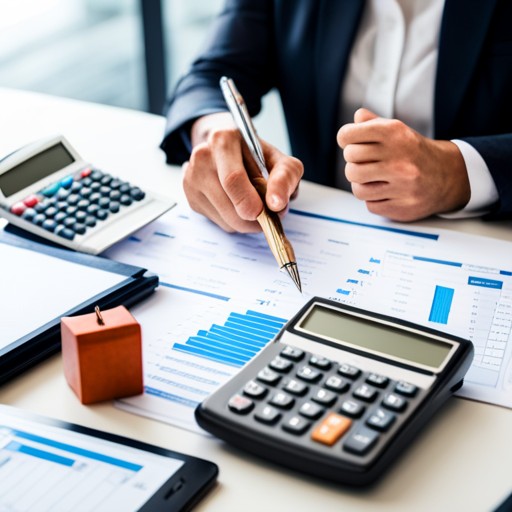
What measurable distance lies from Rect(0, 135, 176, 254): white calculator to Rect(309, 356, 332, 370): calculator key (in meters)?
0.31

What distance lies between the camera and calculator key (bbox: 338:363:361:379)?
0.64 meters

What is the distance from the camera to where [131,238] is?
934 mm

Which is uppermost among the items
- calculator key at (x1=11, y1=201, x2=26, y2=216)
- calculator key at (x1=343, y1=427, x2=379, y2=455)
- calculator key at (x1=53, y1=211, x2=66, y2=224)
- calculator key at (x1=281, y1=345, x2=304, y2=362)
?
calculator key at (x1=11, y1=201, x2=26, y2=216)

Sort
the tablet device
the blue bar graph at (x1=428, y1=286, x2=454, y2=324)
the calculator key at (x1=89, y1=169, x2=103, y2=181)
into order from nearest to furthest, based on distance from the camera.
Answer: the tablet device < the blue bar graph at (x1=428, y1=286, x2=454, y2=324) < the calculator key at (x1=89, y1=169, x2=103, y2=181)

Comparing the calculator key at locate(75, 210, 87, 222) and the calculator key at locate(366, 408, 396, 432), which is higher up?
the calculator key at locate(75, 210, 87, 222)

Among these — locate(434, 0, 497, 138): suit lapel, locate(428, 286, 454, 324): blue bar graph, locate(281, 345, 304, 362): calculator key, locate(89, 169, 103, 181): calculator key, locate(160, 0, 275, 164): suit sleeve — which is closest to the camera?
locate(281, 345, 304, 362): calculator key

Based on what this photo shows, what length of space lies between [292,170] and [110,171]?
273mm

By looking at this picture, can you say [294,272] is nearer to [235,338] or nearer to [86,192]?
[235,338]

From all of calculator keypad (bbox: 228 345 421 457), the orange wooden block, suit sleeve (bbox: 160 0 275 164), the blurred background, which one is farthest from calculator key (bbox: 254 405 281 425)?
the blurred background

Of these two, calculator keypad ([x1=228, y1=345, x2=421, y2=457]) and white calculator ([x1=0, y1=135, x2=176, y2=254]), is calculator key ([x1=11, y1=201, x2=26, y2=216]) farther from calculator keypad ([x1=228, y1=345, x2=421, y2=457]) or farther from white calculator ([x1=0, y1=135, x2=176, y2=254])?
calculator keypad ([x1=228, y1=345, x2=421, y2=457])

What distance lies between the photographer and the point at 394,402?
2.02 feet

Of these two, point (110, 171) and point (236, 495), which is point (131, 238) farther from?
point (236, 495)

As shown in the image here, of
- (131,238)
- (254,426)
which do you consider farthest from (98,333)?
(131,238)

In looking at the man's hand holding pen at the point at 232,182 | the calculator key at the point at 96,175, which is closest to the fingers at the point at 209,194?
the man's hand holding pen at the point at 232,182
